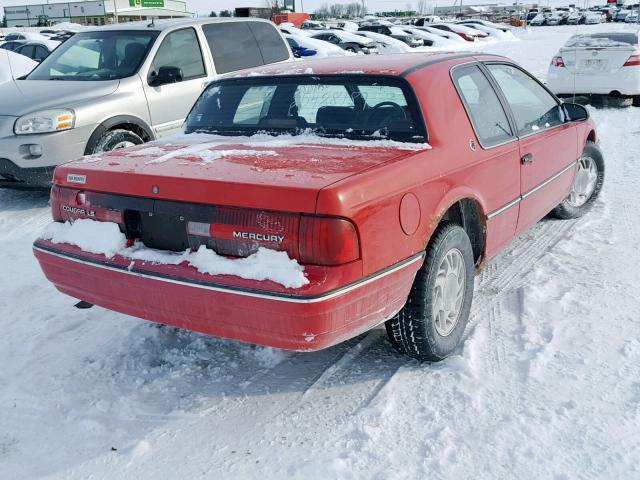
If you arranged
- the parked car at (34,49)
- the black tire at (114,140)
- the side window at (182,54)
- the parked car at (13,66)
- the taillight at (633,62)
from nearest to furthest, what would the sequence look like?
the black tire at (114,140) < the side window at (182,54) < the taillight at (633,62) < the parked car at (13,66) < the parked car at (34,49)

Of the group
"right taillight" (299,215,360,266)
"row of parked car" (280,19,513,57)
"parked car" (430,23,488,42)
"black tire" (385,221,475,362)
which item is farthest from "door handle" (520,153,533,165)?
"parked car" (430,23,488,42)

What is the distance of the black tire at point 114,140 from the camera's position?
6.15 m

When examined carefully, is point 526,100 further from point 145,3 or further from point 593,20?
point 145,3

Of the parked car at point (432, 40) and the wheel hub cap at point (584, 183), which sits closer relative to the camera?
the wheel hub cap at point (584, 183)

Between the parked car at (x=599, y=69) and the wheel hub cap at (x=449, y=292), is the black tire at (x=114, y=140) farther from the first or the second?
the parked car at (x=599, y=69)

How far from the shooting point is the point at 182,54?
7062 mm

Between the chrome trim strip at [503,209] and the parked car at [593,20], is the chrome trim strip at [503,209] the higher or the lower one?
the lower one

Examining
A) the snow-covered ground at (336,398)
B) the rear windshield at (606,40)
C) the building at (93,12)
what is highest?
the building at (93,12)

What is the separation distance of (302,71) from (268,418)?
2.05 m

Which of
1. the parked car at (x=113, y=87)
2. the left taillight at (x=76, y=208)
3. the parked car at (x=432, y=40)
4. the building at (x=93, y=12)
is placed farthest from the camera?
the building at (x=93, y=12)

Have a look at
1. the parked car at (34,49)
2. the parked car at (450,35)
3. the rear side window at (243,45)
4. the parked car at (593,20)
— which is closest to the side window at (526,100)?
the rear side window at (243,45)

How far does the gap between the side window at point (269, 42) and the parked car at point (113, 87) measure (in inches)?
0.7

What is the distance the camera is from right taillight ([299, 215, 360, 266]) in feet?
8.11

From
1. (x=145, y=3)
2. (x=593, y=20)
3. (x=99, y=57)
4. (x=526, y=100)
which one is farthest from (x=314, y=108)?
(x=145, y=3)
